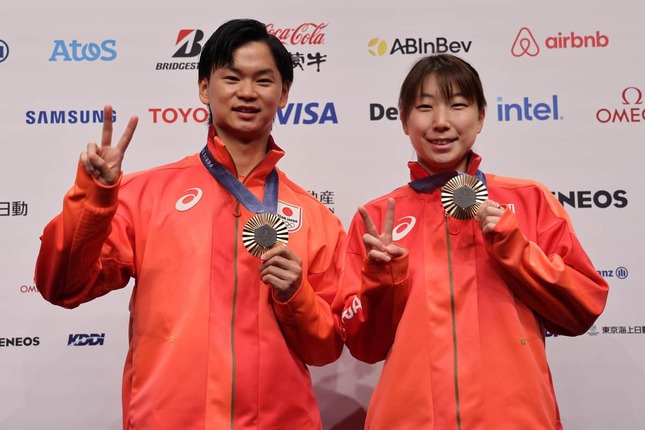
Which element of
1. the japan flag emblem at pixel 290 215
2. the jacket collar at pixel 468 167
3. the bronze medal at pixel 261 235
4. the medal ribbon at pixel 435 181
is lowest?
the bronze medal at pixel 261 235

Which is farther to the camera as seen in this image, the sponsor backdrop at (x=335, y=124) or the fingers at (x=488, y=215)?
the sponsor backdrop at (x=335, y=124)

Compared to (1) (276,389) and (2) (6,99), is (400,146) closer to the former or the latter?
(1) (276,389)

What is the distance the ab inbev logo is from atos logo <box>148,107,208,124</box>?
3.69ft

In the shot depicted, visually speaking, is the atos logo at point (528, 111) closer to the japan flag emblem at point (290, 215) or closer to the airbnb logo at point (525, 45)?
the airbnb logo at point (525, 45)

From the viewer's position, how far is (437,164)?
194cm

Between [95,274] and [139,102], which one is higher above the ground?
[139,102]

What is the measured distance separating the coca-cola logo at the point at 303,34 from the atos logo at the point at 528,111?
0.67m

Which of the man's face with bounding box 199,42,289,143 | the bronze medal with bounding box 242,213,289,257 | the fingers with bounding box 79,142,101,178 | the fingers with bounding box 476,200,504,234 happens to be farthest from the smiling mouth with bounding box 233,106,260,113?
the fingers with bounding box 476,200,504,234

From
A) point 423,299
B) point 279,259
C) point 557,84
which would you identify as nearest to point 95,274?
point 279,259

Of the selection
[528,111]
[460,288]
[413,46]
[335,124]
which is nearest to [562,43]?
[528,111]

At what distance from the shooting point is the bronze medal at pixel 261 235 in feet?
5.71

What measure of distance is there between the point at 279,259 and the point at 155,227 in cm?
36

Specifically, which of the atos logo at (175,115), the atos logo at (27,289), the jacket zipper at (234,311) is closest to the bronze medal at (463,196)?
the jacket zipper at (234,311)

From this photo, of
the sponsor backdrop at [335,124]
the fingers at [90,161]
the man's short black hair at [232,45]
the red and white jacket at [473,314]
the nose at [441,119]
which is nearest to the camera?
the fingers at [90,161]
